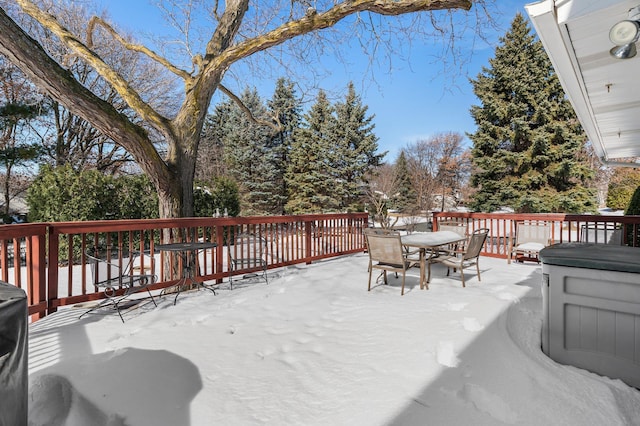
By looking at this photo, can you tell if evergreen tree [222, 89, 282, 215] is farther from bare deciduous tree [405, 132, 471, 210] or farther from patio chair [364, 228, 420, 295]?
patio chair [364, 228, 420, 295]

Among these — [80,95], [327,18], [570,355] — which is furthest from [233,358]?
[327,18]

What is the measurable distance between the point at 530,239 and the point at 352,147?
13.6 m

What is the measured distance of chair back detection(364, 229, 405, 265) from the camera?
12.5 feet

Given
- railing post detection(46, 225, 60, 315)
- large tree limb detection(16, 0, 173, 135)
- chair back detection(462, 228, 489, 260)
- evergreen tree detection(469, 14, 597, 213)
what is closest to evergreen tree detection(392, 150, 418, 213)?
evergreen tree detection(469, 14, 597, 213)

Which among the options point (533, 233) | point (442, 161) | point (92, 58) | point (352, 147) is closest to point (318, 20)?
point (92, 58)

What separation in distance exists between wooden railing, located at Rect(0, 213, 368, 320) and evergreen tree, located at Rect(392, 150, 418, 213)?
1554 centimetres

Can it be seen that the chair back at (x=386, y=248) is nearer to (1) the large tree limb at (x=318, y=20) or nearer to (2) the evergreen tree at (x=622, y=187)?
(1) the large tree limb at (x=318, y=20)

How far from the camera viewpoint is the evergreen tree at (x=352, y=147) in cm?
1792

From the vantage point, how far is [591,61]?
2939mm

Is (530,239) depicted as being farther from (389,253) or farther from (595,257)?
(595,257)

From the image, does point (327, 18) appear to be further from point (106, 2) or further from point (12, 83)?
point (12, 83)

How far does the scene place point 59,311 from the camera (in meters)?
3.46

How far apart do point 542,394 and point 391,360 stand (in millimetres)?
862

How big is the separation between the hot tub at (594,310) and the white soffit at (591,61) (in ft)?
5.28
